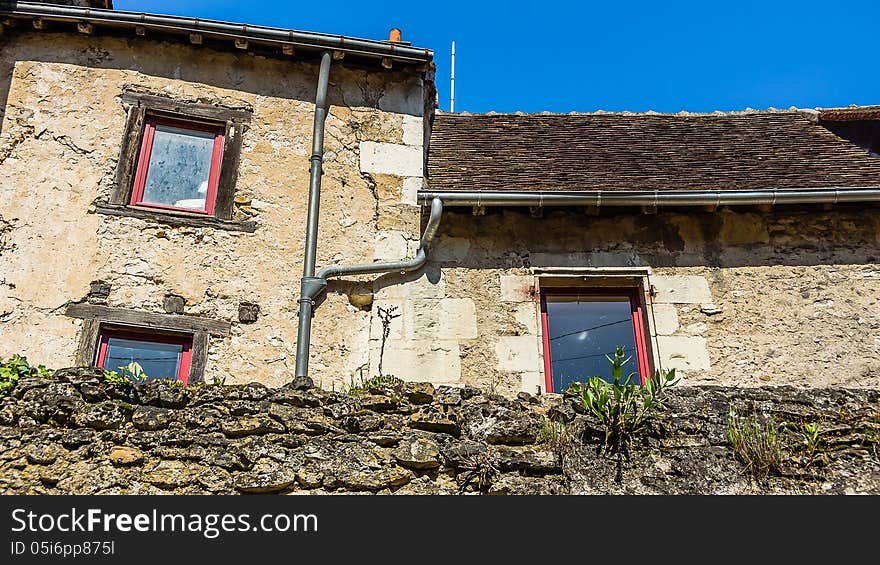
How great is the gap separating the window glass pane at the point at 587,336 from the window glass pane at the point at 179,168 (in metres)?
3.20

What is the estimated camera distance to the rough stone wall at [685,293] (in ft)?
20.9

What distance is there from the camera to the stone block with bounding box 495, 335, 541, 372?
20.7ft

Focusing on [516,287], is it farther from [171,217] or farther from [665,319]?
[171,217]

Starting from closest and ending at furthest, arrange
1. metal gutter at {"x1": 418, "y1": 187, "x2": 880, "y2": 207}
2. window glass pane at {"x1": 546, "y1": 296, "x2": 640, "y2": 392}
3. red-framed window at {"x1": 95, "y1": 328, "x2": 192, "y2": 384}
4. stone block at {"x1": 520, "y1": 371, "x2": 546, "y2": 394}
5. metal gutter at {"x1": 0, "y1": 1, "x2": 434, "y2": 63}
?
red-framed window at {"x1": 95, "y1": 328, "x2": 192, "y2": 384}, stone block at {"x1": 520, "y1": 371, "x2": 546, "y2": 394}, window glass pane at {"x1": 546, "y1": 296, "x2": 640, "y2": 392}, metal gutter at {"x1": 418, "y1": 187, "x2": 880, "y2": 207}, metal gutter at {"x1": 0, "y1": 1, "x2": 434, "y2": 63}

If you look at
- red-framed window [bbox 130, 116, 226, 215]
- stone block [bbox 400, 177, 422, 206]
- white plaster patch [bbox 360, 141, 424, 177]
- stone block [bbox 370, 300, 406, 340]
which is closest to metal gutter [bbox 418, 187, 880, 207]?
stone block [bbox 400, 177, 422, 206]

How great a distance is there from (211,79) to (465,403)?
430 cm

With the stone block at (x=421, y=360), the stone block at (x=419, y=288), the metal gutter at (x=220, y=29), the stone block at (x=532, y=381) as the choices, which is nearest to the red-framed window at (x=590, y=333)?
the stone block at (x=532, y=381)

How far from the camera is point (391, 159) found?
7.27 m

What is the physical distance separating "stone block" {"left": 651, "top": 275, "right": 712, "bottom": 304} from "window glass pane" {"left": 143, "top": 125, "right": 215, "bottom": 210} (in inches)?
156

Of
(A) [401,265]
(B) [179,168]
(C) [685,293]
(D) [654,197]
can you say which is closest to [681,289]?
(C) [685,293]

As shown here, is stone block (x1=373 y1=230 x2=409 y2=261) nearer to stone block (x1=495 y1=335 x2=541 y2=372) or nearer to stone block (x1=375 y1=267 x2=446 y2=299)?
stone block (x1=375 y1=267 x2=446 y2=299)

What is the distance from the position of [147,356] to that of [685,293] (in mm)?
4397

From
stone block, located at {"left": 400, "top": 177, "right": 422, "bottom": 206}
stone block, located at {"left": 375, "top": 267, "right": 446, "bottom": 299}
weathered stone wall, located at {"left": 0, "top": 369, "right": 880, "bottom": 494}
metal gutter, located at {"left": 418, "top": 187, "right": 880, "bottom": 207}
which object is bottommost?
weathered stone wall, located at {"left": 0, "top": 369, "right": 880, "bottom": 494}
